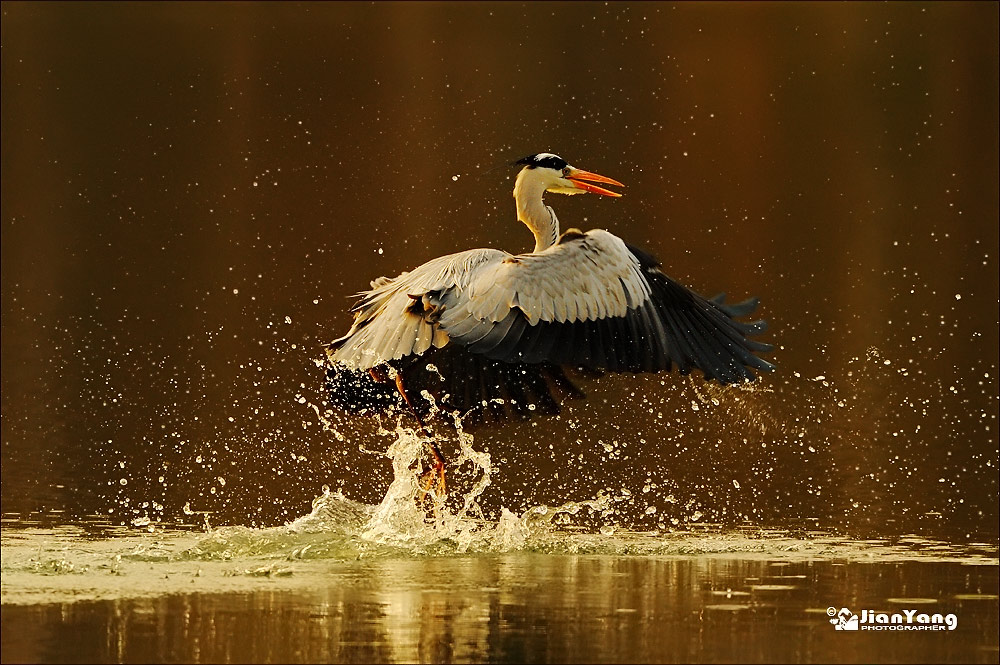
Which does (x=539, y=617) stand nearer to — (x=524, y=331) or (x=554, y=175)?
(x=524, y=331)

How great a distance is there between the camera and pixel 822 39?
3009 cm

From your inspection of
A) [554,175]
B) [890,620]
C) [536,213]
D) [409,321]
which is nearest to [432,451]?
[409,321]

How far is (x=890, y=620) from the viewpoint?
695 cm

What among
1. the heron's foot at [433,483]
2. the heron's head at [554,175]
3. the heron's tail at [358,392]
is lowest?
the heron's foot at [433,483]

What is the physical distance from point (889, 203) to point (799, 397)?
25.4 feet

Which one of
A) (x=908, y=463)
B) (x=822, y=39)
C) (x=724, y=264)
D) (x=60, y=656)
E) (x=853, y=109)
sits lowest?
(x=60, y=656)

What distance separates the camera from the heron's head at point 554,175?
32.4ft

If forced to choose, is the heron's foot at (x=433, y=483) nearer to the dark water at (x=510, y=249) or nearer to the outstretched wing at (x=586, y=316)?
the dark water at (x=510, y=249)

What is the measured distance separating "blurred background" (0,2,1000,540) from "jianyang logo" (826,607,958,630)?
159cm

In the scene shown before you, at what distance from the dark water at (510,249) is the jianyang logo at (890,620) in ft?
0.43

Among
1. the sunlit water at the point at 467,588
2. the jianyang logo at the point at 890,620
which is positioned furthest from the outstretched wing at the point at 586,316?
the jianyang logo at the point at 890,620

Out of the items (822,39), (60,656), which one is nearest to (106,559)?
(60,656)

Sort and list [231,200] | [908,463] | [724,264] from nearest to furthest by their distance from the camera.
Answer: [908,463], [724,264], [231,200]

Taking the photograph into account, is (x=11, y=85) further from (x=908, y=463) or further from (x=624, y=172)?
(x=908, y=463)
